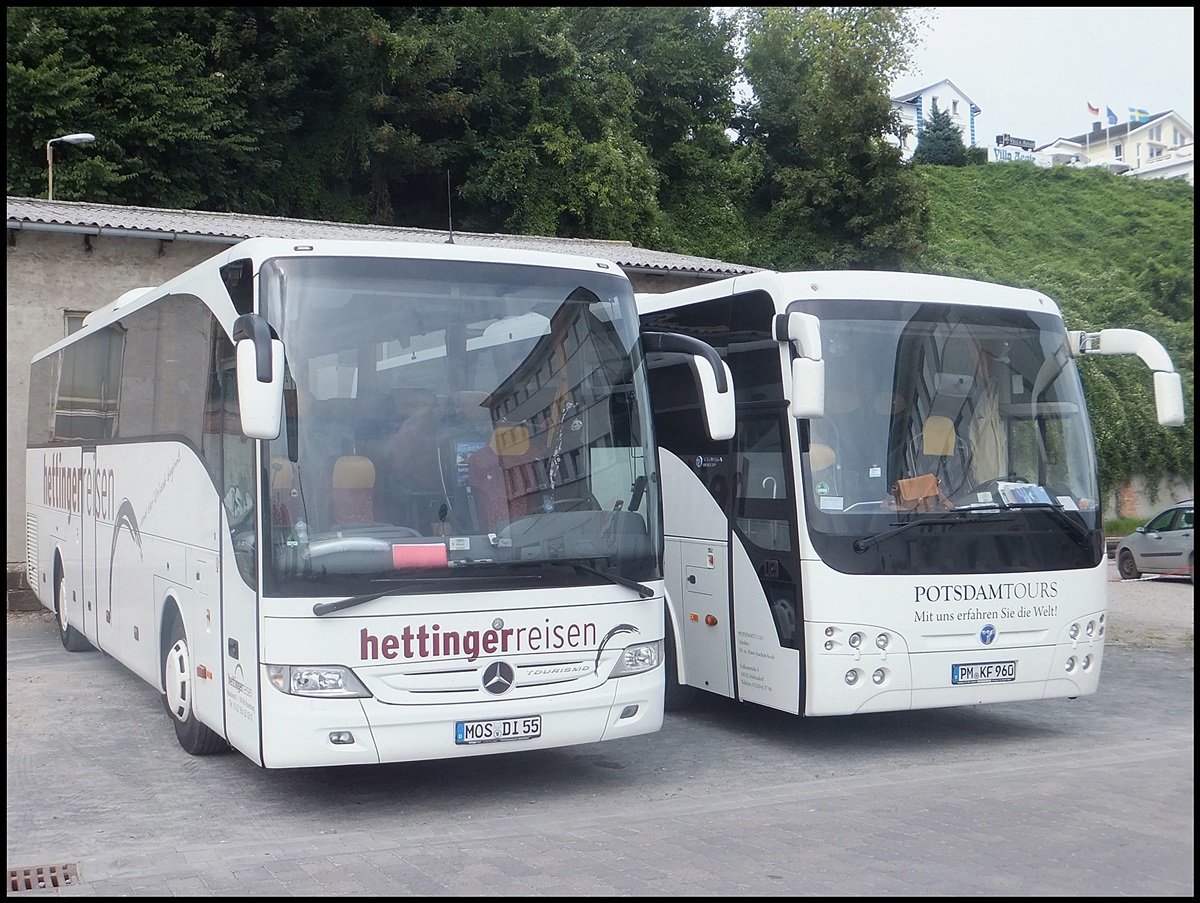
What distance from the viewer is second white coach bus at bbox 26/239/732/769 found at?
6.88 meters

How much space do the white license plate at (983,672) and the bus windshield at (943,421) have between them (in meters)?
1.02

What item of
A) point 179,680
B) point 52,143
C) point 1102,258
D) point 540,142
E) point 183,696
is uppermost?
point 540,142

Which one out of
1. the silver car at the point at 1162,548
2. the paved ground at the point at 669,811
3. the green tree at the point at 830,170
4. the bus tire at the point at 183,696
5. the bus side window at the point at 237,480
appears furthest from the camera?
the green tree at the point at 830,170

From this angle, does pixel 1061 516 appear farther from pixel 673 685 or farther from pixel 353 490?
pixel 353 490

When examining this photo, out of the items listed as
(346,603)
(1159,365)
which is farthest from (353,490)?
(1159,365)

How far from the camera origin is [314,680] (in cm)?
687

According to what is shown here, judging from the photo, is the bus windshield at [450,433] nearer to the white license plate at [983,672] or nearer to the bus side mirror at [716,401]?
the bus side mirror at [716,401]

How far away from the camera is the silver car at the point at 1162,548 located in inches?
900

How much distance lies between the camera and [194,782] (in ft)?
26.7

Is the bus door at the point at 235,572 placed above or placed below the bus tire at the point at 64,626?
above

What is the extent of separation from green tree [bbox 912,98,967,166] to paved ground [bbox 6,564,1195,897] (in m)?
63.3

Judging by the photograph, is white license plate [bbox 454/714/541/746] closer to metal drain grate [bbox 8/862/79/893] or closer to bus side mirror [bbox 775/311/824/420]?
metal drain grate [bbox 8/862/79/893]

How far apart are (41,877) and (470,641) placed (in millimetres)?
2368

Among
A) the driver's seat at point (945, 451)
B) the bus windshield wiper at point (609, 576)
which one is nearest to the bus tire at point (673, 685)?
the bus windshield wiper at point (609, 576)
